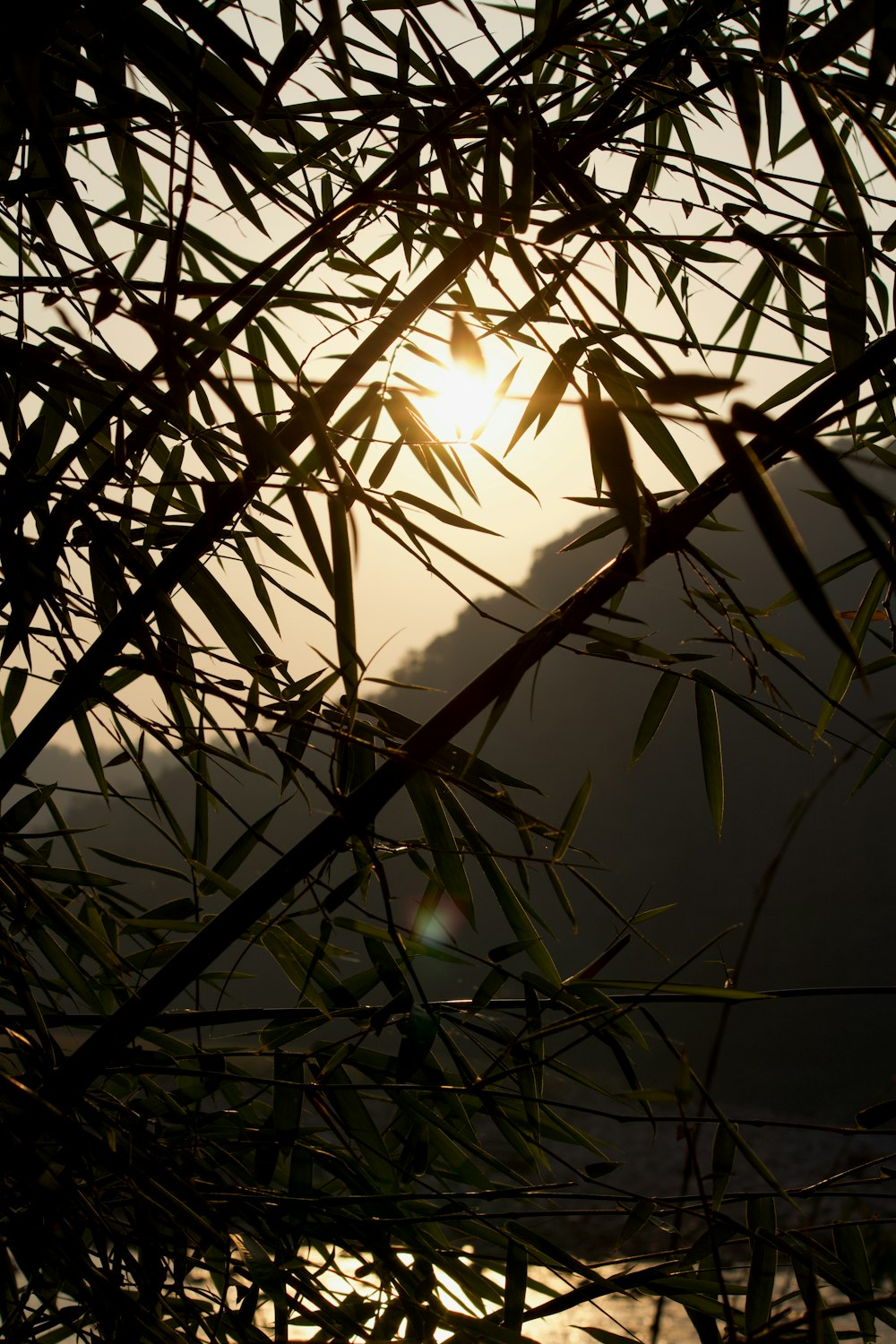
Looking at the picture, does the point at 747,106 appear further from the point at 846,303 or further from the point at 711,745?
the point at 711,745

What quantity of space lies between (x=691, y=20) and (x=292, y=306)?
1.42 feet

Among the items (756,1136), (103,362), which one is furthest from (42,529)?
(756,1136)

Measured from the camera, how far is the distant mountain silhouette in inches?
325

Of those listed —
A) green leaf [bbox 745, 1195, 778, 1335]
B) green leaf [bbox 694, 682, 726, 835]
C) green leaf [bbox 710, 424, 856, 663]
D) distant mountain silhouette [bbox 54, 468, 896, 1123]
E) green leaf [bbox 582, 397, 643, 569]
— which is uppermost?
distant mountain silhouette [bbox 54, 468, 896, 1123]

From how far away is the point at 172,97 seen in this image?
66 centimetres

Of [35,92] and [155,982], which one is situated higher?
[35,92]

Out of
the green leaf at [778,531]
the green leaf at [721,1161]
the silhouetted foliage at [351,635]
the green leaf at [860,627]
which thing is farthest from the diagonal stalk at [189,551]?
the green leaf at [721,1161]

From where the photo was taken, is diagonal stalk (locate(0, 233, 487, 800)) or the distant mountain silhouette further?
the distant mountain silhouette

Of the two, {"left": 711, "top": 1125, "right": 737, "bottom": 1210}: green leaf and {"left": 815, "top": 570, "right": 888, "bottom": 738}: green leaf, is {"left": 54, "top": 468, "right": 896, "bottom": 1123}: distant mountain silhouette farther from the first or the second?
{"left": 711, "top": 1125, "right": 737, "bottom": 1210}: green leaf

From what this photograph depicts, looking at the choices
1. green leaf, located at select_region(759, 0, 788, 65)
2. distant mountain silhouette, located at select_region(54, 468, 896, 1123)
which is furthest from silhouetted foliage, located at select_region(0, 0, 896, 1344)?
distant mountain silhouette, located at select_region(54, 468, 896, 1123)

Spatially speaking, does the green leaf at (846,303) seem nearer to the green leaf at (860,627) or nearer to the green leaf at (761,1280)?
the green leaf at (860,627)

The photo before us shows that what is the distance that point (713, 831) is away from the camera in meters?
7.77

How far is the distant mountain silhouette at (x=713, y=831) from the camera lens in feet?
27.1

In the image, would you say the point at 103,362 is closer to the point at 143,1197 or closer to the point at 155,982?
the point at 155,982
